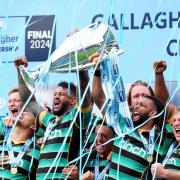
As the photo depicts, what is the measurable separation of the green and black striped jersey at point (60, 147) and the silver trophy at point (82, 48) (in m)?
0.17

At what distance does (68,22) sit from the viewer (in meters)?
3.34

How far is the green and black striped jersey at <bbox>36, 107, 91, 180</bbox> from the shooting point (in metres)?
2.75

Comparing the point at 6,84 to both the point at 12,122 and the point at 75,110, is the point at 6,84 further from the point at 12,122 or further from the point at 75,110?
the point at 75,110

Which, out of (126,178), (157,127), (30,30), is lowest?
(126,178)

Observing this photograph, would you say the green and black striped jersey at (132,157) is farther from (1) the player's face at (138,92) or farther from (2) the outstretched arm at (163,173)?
(1) the player's face at (138,92)

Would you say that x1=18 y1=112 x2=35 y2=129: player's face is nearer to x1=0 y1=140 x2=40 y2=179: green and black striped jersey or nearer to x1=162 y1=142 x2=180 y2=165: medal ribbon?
x1=0 y1=140 x2=40 y2=179: green and black striped jersey

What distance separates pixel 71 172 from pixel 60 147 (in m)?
0.10

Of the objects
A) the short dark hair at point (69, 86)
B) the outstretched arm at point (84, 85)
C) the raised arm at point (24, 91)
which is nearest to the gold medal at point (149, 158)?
the outstretched arm at point (84, 85)

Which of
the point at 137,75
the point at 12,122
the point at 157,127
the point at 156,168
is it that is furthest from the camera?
the point at 137,75

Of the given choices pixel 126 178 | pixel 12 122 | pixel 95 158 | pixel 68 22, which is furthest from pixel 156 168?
pixel 68 22

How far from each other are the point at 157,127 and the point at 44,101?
29.1 inches

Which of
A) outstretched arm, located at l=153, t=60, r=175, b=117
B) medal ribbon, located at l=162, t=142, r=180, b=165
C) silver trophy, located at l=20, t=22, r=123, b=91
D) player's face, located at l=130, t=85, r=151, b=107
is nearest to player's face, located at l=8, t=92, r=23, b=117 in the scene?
silver trophy, located at l=20, t=22, r=123, b=91

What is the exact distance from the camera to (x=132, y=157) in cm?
260

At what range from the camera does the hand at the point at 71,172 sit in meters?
2.71
